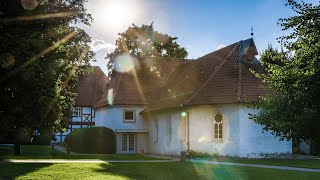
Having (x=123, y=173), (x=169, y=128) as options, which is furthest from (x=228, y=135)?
(x=123, y=173)

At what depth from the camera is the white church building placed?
97.9 feet

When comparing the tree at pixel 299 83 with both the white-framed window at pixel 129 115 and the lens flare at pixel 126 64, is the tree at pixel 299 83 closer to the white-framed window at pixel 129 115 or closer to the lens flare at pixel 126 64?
the white-framed window at pixel 129 115

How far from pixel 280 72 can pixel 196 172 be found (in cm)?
918

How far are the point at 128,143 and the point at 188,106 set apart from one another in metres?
10.8

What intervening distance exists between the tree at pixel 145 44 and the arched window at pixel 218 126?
985 inches

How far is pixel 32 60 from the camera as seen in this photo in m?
18.8

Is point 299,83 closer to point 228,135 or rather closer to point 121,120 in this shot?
point 228,135

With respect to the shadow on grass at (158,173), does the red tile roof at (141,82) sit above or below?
above

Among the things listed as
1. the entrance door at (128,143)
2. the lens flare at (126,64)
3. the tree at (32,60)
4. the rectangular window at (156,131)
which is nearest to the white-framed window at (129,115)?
the entrance door at (128,143)

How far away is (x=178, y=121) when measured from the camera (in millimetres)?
34844

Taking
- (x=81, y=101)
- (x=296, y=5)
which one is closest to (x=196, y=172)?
(x=296, y=5)

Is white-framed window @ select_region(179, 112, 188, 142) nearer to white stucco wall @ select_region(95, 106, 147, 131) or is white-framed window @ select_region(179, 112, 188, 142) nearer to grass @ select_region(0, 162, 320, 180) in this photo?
white stucco wall @ select_region(95, 106, 147, 131)

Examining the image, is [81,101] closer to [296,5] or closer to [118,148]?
[118,148]

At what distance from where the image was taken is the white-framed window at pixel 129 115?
41.3 meters
